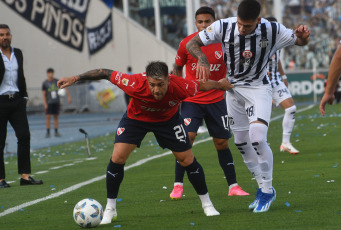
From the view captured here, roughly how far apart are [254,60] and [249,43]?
20 cm

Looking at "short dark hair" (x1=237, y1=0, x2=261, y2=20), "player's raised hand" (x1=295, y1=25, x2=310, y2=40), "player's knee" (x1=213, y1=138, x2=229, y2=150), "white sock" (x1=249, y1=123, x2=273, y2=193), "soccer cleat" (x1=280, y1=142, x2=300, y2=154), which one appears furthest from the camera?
"soccer cleat" (x1=280, y1=142, x2=300, y2=154)

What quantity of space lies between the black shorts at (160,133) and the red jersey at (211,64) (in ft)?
5.75

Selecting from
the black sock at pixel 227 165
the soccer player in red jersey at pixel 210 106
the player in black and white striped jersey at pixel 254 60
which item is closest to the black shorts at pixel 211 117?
the soccer player in red jersey at pixel 210 106

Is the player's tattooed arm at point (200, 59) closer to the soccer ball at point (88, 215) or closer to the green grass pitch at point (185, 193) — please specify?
the green grass pitch at point (185, 193)

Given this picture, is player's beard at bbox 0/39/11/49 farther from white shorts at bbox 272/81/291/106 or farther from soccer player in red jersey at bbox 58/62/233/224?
white shorts at bbox 272/81/291/106

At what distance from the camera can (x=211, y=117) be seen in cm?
903

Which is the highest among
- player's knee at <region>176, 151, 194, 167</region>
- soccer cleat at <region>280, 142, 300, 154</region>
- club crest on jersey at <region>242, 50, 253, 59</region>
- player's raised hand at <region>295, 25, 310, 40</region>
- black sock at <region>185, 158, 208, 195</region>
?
player's raised hand at <region>295, 25, 310, 40</region>

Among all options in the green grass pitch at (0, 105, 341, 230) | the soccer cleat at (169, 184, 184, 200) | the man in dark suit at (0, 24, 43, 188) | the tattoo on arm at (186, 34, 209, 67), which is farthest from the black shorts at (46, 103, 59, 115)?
the tattoo on arm at (186, 34, 209, 67)

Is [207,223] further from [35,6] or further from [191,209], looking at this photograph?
[35,6]

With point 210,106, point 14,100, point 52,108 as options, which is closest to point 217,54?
point 210,106

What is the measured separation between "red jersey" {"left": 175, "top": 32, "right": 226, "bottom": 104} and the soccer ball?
8.00 ft

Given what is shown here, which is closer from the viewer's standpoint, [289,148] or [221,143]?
[221,143]

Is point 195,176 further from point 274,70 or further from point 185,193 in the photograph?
point 274,70

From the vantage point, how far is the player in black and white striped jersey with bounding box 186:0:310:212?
7.48 meters
